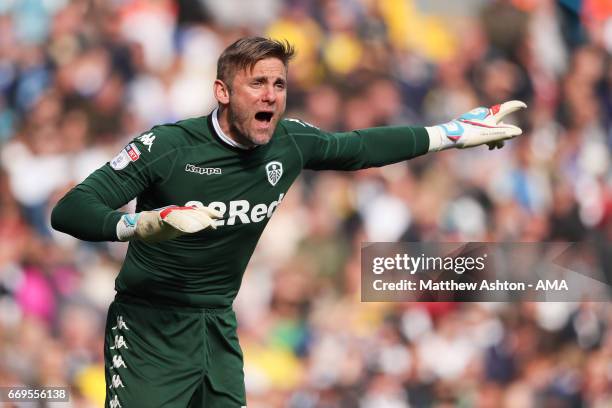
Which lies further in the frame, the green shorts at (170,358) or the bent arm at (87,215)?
the green shorts at (170,358)

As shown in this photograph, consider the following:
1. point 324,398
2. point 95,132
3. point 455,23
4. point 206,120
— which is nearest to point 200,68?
point 95,132

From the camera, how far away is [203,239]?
3748mm

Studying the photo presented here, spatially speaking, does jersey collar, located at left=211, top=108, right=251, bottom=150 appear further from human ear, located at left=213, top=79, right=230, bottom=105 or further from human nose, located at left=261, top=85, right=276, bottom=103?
human nose, located at left=261, top=85, right=276, bottom=103

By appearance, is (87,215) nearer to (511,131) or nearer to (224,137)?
(224,137)

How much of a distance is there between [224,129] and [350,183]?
3111 mm

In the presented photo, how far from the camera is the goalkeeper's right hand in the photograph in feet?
9.86

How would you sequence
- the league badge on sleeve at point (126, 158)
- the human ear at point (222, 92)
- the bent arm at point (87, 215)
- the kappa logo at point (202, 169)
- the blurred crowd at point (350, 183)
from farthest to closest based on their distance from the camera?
the blurred crowd at point (350, 183), the human ear at point (222, 92), the kappa logo at point (202, 169), the league badge on sleeve at point (126, 158), the bent arm at point (87, 215)

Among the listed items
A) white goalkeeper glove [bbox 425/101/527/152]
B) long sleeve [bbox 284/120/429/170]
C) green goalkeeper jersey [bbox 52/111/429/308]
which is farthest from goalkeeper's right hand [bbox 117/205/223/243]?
white goalkeeper glove [bbox 425/101/527/152]

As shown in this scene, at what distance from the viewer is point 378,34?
6.86 m

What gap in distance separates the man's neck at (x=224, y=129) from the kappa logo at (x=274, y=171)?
124 millimetres

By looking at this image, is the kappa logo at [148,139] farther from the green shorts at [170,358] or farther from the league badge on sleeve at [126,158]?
the green shorts at [170,358]

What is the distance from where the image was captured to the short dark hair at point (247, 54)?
3.69 meters

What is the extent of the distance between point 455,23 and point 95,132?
9.00 ft

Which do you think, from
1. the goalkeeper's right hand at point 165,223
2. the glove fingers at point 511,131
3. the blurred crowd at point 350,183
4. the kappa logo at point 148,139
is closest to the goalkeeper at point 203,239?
the kappa logo at point 148,139
